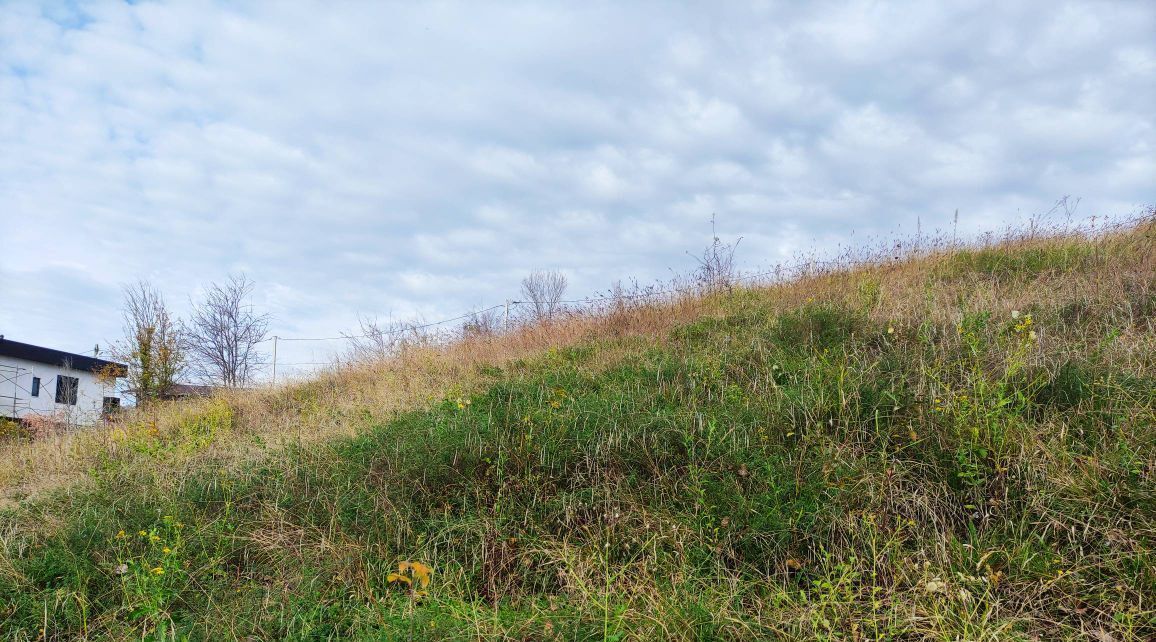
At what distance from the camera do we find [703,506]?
11.4 ft

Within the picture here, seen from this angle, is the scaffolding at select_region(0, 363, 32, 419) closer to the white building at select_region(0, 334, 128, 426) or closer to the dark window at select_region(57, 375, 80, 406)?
the white building at select_region(0, 334, 128, 426)

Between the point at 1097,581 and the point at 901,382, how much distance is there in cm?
165

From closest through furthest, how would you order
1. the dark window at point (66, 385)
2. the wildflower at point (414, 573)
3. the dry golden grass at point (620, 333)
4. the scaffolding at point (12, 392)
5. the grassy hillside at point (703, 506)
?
1. the wildflower at point (414, 573)
2. the grassy hillside at point (703, 506)
3. the dry golden grass at point (620, 333)
4. the scaffolding at point (12, 392)
5. the dark window at point (66, 385)

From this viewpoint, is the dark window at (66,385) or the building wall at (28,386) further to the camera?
the dark window at (66,385)

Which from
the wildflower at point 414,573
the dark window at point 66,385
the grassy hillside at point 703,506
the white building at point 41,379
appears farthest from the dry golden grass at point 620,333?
the dark window at point 66,385

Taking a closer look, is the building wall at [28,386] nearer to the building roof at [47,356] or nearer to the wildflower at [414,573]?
the building roof at [47,356]

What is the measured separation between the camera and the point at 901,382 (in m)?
4.13

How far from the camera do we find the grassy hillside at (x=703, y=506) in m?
2.69

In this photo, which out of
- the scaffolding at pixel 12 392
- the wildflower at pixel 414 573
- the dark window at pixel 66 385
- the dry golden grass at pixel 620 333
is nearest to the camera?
the wildflower at pixel 414 573

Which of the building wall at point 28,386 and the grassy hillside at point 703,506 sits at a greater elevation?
the building wall at point 28,386

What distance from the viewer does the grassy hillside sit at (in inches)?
106

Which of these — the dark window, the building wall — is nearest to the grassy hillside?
the building wall

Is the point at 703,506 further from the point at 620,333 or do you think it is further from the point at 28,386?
the point at 28,386

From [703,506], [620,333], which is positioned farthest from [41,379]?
[703,506]
